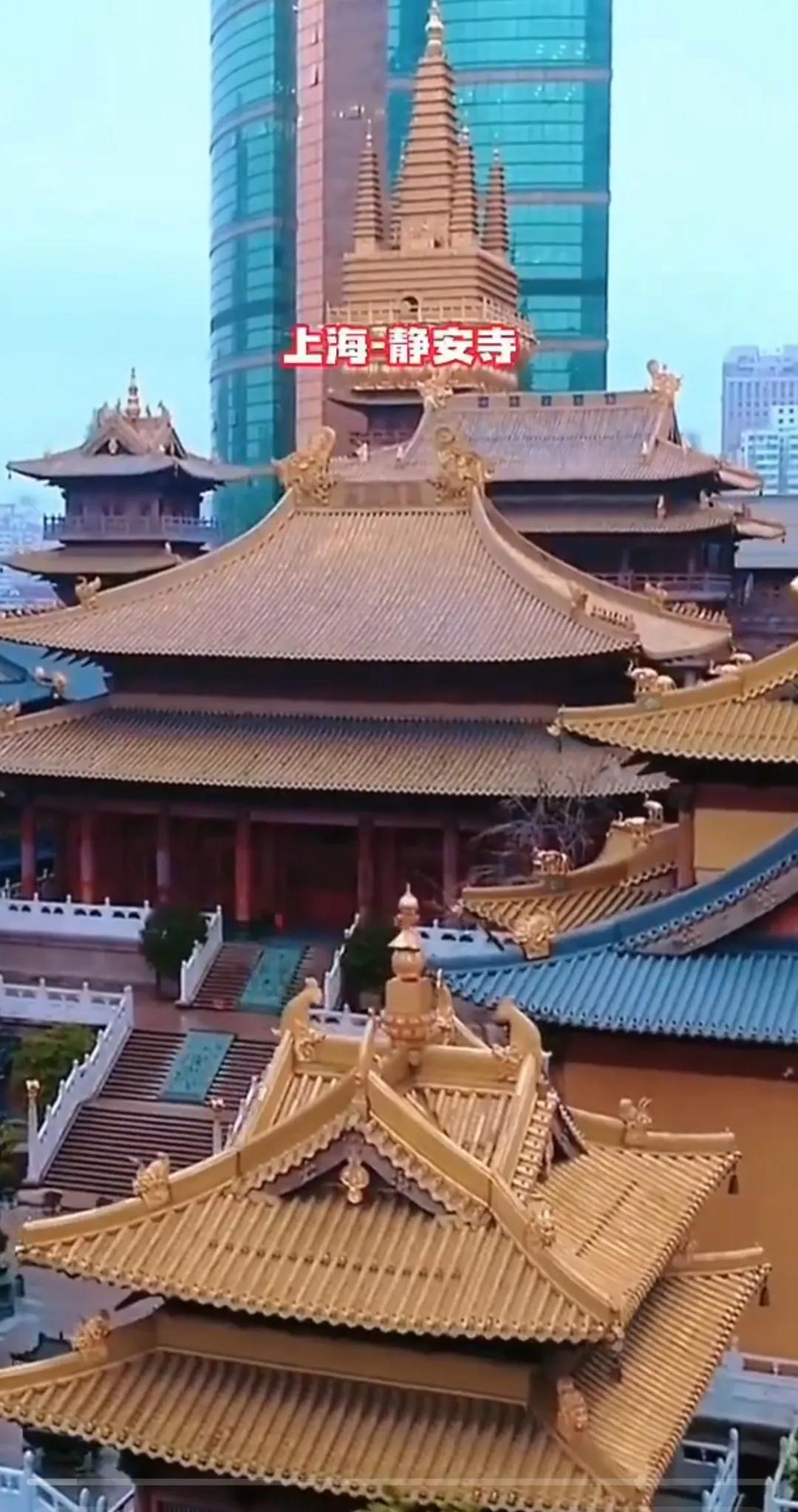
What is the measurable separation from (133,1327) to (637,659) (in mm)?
18400

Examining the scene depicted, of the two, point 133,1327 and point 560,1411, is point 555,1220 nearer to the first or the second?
point 560,1411

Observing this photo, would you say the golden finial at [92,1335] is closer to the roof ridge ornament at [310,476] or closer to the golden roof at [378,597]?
the golden roof at [378,597]

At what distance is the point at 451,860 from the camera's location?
27609 mm

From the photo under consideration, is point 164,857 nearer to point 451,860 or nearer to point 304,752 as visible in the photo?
point 304,752

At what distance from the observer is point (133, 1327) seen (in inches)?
403

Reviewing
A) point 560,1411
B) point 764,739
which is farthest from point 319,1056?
point 764,739

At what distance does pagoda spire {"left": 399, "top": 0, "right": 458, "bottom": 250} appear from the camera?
6006 centimetres

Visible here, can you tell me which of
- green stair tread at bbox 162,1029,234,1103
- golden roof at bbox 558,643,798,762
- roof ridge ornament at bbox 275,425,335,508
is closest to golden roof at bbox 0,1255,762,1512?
golden roof at bbox 558,643,798,762

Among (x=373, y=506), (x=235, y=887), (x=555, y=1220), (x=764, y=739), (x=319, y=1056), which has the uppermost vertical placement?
(x=373, y=506)

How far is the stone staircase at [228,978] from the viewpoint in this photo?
26.7 meters

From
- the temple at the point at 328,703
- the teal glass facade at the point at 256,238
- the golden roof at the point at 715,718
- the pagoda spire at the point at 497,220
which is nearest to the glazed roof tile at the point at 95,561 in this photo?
the temple at the point at 328,703

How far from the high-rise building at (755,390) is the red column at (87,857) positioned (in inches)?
5940

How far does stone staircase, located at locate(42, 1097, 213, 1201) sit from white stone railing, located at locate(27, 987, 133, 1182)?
0.15 metres

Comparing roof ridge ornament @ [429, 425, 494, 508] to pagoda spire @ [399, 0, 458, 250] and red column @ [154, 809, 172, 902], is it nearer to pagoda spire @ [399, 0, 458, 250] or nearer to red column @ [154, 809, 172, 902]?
red column @ [154, 809, 172, 902]
